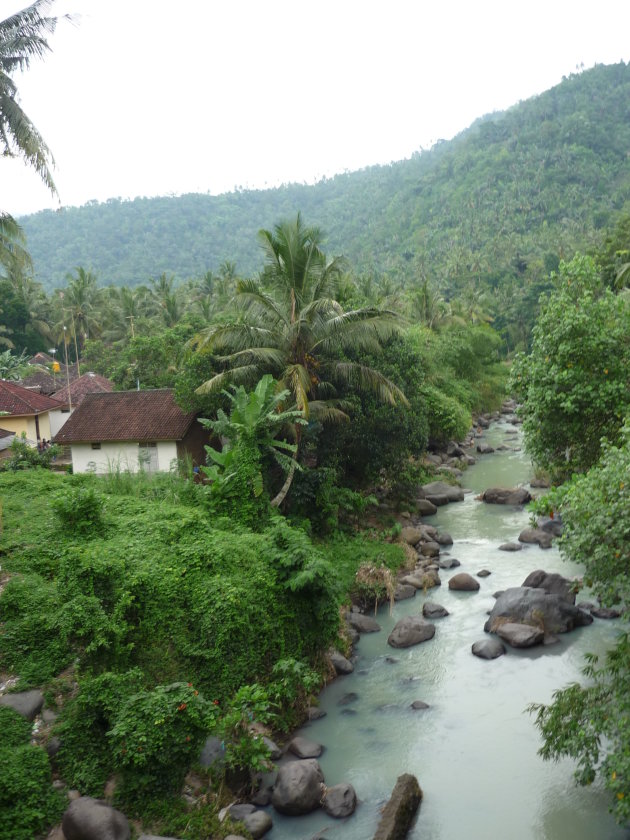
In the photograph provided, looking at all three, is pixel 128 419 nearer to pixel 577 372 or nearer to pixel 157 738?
pixel 577 372

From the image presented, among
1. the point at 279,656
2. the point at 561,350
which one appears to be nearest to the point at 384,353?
the point at 561,350

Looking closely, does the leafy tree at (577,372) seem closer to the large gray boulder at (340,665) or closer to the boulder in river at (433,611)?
the boulder in river at (433,611)

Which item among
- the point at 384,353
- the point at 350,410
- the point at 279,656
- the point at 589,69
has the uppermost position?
the point at 589,69

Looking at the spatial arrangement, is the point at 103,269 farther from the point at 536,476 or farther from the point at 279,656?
the point at 279,656

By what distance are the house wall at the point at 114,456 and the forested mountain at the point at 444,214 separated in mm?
44407

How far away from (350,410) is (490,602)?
6.34 metres

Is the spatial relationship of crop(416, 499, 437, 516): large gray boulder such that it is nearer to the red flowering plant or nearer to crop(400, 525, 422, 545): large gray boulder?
crop(400, 525, 422, 545): large gray boulder

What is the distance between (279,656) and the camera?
11164 mm

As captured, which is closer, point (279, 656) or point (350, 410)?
point (279, 656)

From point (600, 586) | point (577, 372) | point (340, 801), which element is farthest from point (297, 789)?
point (577, 372)

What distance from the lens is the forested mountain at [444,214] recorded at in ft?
247

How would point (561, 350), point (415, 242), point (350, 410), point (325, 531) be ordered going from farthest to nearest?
point (415, 242) → point (350, 410) → point (325, 531) → point (561, 350)

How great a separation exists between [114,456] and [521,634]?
13.2m

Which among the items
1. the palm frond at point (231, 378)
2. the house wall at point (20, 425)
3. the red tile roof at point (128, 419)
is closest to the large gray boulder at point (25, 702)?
the palm frond at point (231, 378)
